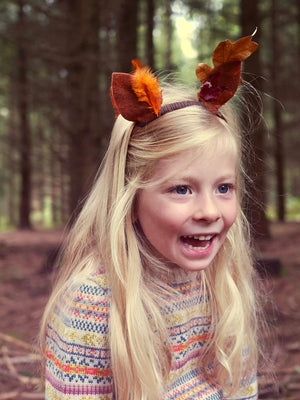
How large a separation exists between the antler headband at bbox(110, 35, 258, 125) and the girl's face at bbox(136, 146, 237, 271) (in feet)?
0.65

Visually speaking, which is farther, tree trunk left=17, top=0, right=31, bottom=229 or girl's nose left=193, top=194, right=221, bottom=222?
tree trunk left=17, top=0, right=31, bottom=229

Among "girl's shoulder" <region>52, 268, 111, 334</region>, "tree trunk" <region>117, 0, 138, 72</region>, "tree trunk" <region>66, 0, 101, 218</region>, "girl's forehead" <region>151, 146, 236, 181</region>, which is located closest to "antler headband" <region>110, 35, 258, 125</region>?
"girl's forehead" <region>151, 146, 236, 181</region>

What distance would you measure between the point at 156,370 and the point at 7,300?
3115 mm

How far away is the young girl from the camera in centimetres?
143

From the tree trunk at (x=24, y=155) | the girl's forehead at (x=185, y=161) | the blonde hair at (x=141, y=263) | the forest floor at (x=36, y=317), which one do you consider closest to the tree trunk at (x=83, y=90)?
the forest floor at (x=36, y=317)

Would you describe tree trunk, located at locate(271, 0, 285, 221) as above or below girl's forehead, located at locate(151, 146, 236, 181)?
above

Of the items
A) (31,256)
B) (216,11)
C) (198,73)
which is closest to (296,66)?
(216,11)

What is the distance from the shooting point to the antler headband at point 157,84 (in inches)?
56.4

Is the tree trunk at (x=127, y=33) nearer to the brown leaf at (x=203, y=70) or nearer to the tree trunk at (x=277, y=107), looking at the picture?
the tree trunk at (x=277, y=107)

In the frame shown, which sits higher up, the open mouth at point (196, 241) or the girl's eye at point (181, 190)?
the girl's eye at point (181, 190)

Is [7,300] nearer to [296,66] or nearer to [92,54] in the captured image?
[92,54]

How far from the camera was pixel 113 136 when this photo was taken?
5.34ft

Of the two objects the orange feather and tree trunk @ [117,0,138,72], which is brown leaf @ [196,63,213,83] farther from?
tree trunk @ [117,0,138,72]

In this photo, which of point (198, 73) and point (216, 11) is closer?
point (198, 73)
